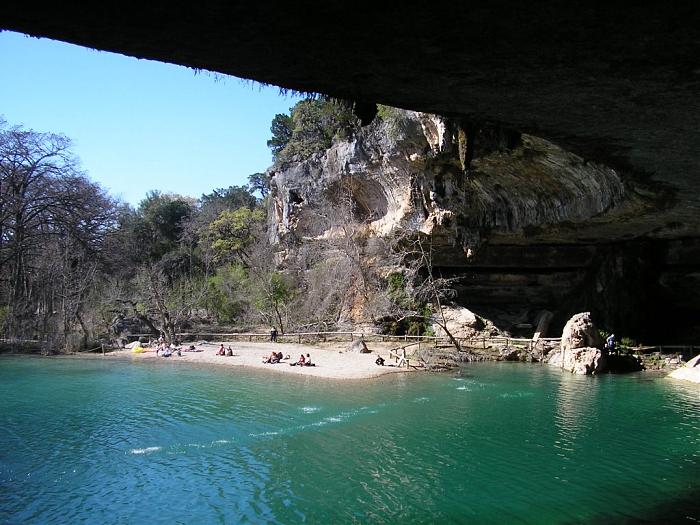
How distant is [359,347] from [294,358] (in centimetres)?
299

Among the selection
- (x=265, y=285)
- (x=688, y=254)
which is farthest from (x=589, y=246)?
(x=265, y=285)

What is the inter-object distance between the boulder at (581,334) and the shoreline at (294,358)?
6.13 metres

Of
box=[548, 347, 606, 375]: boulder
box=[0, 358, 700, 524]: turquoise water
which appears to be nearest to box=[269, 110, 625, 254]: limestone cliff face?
box=[548, 347, 606, 375]: boulder

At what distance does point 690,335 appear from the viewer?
2516 centimetres

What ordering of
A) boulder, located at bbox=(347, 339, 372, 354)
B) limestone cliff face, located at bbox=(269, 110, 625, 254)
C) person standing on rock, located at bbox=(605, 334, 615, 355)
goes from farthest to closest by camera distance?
boulder, located at bbox=(347, 339, 372, 354)
person standing on rock, located at bbox=(605, 334, 615, 355)
limestone cliff face, located at bbox=(269, 110, 625, 254)

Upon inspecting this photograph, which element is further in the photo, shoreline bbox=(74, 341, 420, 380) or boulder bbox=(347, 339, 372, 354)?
boulder bbox=(347, 339, 372, 354)

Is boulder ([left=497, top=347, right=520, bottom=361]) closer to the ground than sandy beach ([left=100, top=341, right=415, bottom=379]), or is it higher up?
higher up

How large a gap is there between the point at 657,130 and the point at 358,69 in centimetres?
347

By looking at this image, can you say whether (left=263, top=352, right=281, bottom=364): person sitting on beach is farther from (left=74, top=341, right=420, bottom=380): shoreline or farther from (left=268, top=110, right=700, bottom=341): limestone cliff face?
(left=268, top=110, right=700, bottom=341): limestone cliff face

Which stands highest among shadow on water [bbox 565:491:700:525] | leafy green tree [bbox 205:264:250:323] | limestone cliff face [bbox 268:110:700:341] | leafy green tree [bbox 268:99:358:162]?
leafy green tree [bbox 268:99:358:162]

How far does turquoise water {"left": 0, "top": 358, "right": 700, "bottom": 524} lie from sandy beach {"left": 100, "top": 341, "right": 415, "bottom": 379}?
1.98 meters

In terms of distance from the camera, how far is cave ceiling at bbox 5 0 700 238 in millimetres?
2977

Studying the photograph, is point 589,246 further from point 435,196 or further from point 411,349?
point 411,349

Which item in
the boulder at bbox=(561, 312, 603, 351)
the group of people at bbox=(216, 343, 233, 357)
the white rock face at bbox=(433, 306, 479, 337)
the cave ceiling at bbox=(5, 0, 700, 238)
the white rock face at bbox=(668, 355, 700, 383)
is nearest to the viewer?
the cave ceiling at bbox=(5, 0, 700, 238)
